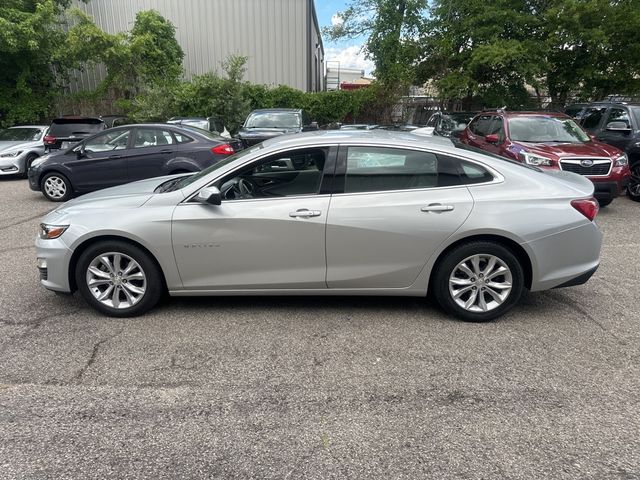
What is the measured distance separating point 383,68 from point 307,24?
6119 millimetres

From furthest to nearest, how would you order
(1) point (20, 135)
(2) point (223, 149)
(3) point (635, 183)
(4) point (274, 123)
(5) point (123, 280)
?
1. (1) point (20, 135)
2. (4) point (274, 123)
3. (3) point (635, 183)
4. (2) point (223, 149)
5. (5) point (123, 280)

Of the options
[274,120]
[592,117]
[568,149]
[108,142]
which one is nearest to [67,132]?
[108,142]

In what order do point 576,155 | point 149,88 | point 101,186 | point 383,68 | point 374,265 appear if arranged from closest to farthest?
point 374,265, point 576,155, point 101,186, point 149,88, point 383,68

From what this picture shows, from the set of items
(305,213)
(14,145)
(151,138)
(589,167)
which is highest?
(151,138)

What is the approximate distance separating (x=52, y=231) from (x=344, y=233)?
2438 millimetres

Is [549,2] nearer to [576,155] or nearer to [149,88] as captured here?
[576,155]

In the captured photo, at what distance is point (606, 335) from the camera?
12.0 ft

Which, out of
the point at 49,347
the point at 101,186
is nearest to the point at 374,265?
the point at 49,347

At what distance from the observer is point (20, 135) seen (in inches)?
533

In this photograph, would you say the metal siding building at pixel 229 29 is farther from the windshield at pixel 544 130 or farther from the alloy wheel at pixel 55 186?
the windshield at pixel 544 130

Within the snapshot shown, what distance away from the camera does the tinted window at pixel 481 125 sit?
31.7ft

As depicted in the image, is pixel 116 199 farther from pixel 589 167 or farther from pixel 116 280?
pixel 589 167

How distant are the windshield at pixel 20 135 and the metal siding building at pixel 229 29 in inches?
418

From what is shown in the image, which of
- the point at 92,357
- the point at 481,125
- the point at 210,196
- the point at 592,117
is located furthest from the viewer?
the point at 592,117
